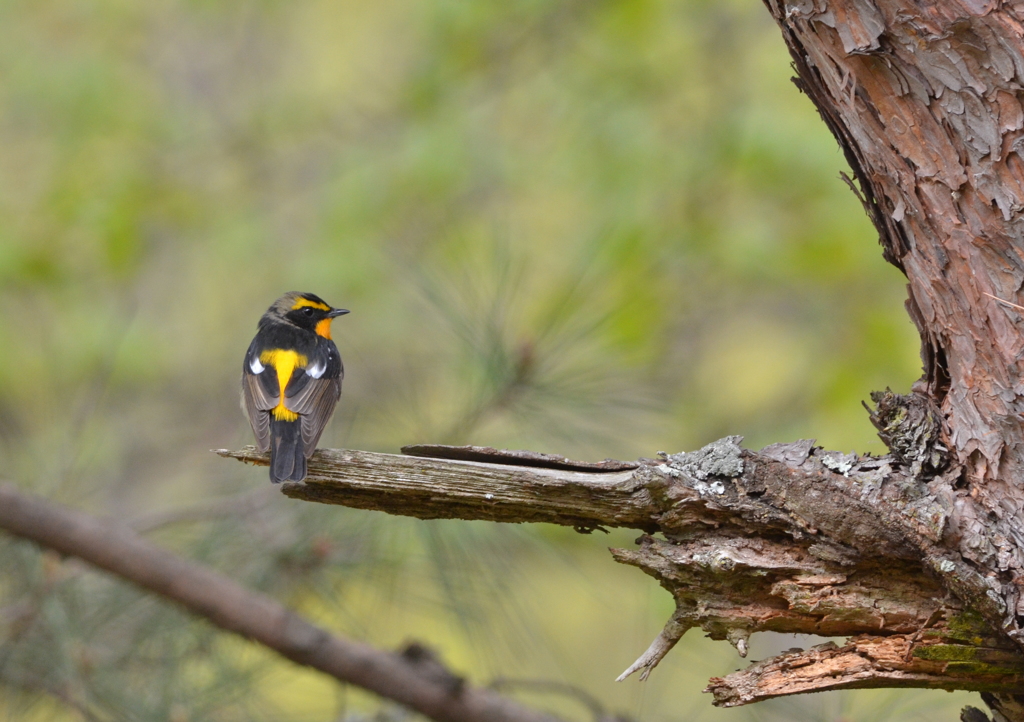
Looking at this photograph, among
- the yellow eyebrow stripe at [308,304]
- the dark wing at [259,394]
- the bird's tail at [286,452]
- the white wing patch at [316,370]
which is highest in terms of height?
the yellow eyebrow stripe at [308,304]

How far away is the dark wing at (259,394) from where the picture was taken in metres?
3.07

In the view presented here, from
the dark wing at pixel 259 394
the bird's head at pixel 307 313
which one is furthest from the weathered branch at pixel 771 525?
the bird's head at pixel 307 313

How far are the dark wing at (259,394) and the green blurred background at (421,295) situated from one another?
0.57 meters

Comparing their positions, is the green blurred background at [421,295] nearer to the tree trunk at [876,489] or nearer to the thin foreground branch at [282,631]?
the thin foreground branch at [282,631]

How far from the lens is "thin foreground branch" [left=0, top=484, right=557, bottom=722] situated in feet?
9.55

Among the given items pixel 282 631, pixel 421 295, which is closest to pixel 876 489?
pixel 282 631

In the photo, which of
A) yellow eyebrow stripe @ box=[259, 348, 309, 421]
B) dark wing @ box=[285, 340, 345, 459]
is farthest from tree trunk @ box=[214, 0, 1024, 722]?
yellow eyebrow stripe @ box=[259, 348, 309, 421]

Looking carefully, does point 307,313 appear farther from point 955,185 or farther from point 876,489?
point 955,185

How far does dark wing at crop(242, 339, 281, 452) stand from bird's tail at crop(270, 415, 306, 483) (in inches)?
2.9

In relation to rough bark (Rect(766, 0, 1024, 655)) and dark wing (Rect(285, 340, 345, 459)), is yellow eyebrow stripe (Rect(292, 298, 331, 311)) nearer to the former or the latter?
dark wing (Rect(285, 340, 345, 459))

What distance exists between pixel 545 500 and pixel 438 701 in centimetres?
139

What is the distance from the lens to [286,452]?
2523mm

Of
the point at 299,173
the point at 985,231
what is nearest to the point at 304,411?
the point at 985,231

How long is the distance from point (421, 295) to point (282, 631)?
1.68 meters
